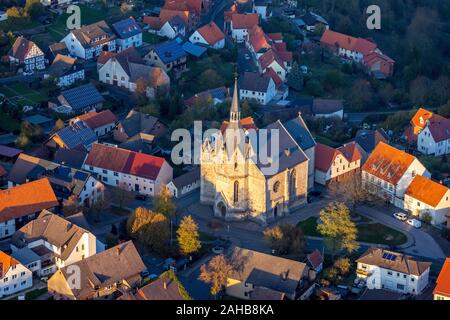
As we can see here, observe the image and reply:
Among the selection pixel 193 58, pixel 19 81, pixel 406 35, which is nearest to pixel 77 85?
pixel 19 81

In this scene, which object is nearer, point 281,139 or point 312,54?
point 281,139

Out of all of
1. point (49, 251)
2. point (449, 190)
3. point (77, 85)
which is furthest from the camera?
point (77, 85)

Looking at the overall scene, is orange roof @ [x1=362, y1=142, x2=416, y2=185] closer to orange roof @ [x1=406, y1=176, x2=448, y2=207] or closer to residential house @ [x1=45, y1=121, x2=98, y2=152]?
orange roof @ [x1=406, y1=176, x2=448, y2=207]

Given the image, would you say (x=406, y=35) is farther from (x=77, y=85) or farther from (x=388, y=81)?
(x=77, y=85)

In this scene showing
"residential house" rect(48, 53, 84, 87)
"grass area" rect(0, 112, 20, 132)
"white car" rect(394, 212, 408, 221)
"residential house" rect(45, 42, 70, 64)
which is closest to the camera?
"white car" rect(394, 212, 408, 221)

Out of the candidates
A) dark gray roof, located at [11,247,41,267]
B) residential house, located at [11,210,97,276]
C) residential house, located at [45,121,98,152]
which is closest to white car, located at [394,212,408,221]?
residential house, located at [11,210,97,276]

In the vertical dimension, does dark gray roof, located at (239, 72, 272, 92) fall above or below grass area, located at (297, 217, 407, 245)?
above

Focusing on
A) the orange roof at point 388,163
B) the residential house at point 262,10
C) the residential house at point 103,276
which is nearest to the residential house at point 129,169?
the residential house at point 103,276

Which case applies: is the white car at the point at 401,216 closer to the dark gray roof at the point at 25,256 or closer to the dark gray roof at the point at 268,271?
the dark gray roof at the point at 268,271
